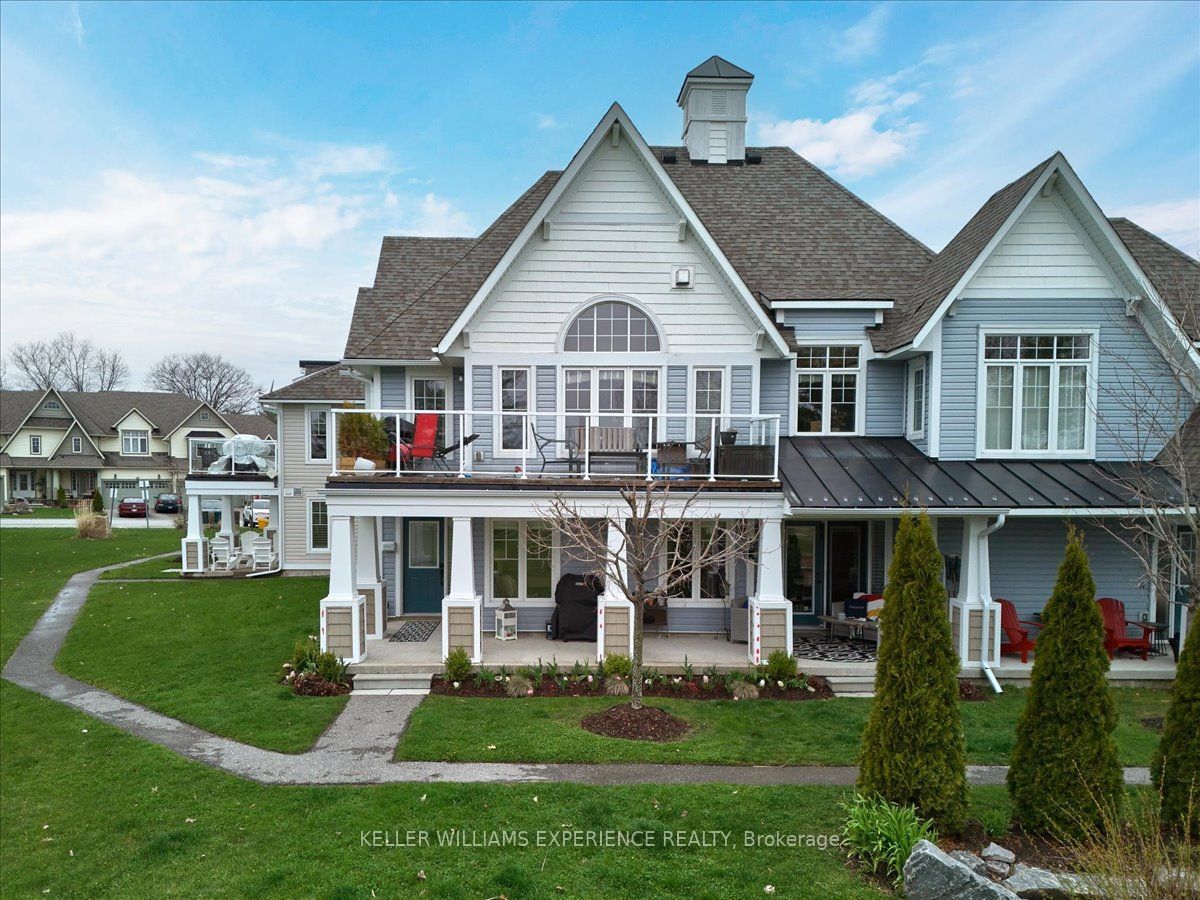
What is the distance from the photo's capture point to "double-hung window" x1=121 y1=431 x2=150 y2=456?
55.0 meters

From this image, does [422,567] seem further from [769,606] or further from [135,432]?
[135,432]

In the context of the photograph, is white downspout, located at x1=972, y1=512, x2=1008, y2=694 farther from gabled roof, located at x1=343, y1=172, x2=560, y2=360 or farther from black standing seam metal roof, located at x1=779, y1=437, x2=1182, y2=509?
gabled roof, located at x1=343, y1=172, x2=560, y2=360

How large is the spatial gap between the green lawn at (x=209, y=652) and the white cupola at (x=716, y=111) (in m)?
14.8

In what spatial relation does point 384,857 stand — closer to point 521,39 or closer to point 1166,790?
point 1166,790

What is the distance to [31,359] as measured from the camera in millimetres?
75375

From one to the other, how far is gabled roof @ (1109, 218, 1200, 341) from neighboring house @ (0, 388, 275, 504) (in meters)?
53.3

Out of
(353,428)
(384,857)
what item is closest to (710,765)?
(384,857)

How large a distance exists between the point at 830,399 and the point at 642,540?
6.88 m

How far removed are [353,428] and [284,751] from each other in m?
5.35

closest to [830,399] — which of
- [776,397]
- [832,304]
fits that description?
[776,397]

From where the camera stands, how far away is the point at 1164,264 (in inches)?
543

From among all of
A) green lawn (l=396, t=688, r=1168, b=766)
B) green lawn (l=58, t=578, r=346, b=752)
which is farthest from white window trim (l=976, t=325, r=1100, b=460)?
green lawn (l=58, t=578, r=346, b=752)

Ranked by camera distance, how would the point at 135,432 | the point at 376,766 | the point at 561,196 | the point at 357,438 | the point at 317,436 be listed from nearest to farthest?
the point at 376,766 → the point at 357,438 → the point at 561,196 → the point at 317,436 → the point at 135,432

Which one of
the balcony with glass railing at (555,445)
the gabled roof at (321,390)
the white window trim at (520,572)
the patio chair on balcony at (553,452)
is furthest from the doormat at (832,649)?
the gabled roof at (321,390)
